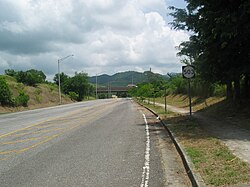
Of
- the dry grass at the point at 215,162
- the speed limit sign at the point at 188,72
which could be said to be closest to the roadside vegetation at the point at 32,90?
the speed limit sign at the point at 188,72

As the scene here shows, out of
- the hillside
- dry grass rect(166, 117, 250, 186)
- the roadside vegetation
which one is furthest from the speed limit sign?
the hillside

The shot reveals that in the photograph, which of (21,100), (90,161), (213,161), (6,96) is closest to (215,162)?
(213,161)

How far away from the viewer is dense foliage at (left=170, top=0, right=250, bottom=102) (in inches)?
497

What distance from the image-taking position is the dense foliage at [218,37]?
12633mm

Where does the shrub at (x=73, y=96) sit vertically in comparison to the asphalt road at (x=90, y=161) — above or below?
above

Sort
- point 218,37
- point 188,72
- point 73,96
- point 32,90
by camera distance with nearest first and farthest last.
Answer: point 218,37
point 188,72
point 32,90
point 73,96

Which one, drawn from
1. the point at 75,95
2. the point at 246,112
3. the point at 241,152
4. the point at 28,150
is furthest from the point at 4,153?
the point at 75,95

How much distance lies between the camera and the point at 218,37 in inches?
558

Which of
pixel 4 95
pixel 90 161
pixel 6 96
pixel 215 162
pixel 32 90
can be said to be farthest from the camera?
pixel 32 90

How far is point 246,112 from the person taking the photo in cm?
1689

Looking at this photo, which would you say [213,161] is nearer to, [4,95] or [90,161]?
[90,161]

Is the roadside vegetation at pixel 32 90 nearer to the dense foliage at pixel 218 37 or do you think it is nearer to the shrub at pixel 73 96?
the shrub at pixel 73 96

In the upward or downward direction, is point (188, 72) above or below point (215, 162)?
above

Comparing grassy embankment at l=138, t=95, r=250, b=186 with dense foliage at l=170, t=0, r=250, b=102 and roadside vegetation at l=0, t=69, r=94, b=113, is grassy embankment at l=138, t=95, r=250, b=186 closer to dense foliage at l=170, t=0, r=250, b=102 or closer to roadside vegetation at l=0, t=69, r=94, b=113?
dense foliage at l=170, t=0, r=250, b=102
